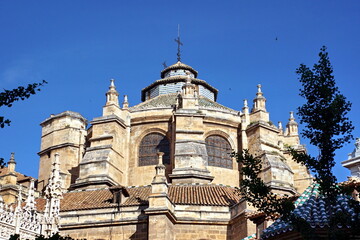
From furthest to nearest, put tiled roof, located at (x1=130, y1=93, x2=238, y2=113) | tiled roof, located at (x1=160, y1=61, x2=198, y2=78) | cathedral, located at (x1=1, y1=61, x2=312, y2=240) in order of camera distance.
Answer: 1. tiled roof, located at (x1=160, y1=61, x2=198, y2=78)
2. tiled roof, located at (x1=130, y1=93, x2=238, y2=113)
3. cathedral, located at (x1=1, y1=61, x2=312, y2=240)

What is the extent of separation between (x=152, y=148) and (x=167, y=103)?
13.4ft

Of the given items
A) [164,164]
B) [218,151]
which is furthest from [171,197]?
[218,151]

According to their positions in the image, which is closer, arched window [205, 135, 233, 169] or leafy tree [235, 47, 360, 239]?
leafy tree [235, 47, 360, 239]

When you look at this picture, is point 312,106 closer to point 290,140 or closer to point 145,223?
point 145,223

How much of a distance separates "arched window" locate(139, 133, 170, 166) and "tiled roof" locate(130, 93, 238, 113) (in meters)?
1.87

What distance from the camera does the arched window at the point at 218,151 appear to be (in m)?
36.5

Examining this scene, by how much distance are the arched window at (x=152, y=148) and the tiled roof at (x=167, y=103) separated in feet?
6.15

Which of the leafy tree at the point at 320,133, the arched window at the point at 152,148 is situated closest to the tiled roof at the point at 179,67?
the arched window at the point at 152,148

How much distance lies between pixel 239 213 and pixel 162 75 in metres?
19.2

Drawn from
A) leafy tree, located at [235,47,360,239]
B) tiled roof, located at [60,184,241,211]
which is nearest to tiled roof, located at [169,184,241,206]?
tiled roof, located at [60,184,241,211]

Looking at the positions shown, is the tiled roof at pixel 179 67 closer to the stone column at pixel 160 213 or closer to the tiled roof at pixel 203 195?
the tiled roof at pixel 203 195

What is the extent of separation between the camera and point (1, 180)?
37.6 m

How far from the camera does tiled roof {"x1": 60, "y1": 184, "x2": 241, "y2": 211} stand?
29812mm

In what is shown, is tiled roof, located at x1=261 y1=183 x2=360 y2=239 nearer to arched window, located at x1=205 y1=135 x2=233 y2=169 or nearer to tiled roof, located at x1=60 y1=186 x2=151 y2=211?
tiled roof, located at x1=60 y1=186 x2=151 y2=211
